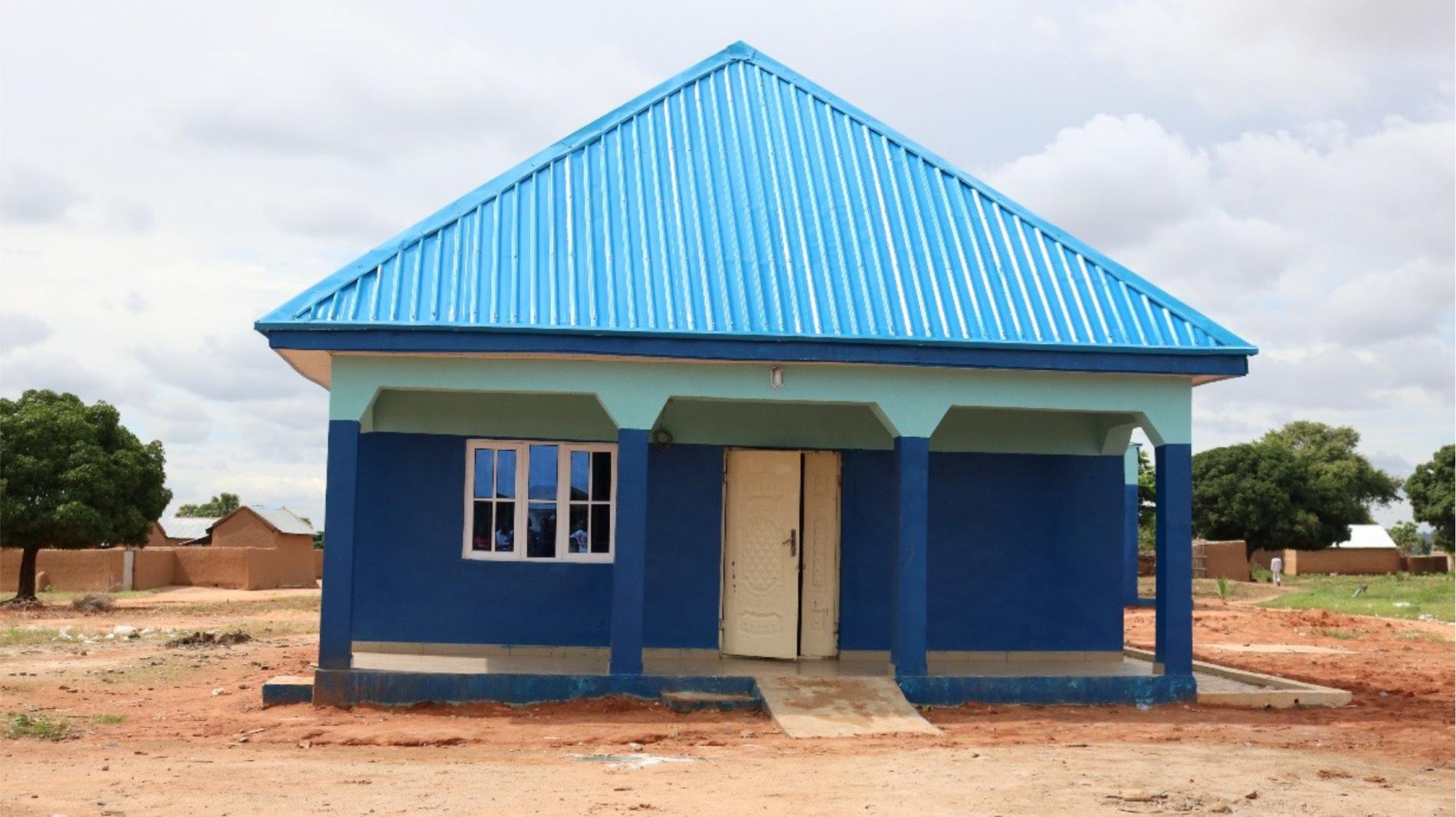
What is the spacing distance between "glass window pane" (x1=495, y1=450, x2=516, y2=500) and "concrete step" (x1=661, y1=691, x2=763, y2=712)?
3.10 m

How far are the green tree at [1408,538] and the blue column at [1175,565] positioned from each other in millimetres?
68379

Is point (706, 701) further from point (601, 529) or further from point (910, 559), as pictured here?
point (601, 529)

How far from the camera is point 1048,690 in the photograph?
42.9 ft

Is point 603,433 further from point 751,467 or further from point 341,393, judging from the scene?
point 341,393

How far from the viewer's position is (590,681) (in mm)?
12500

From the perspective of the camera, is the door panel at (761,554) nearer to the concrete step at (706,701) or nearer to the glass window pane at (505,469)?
the concrete step at (706,701)

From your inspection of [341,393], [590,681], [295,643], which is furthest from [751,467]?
[295,643]

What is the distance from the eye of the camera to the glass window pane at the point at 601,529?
47.6ft

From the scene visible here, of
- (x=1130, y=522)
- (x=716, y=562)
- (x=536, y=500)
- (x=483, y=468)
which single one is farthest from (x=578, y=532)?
(x=1130, y=522)

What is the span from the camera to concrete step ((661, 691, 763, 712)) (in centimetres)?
1235

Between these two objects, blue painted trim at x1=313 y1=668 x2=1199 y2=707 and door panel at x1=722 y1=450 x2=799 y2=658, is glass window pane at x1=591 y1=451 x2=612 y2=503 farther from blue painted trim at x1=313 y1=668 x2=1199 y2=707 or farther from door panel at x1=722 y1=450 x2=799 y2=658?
blue painted trim at x1=313 y1=668 x2=1199 y2=707

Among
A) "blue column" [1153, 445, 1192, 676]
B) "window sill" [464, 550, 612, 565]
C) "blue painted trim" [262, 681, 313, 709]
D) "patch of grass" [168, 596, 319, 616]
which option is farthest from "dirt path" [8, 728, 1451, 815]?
"patch of grass" [168, 596, 319, 616]

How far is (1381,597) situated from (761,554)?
25824 millimetres

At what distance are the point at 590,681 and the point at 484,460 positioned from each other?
2.96 m
